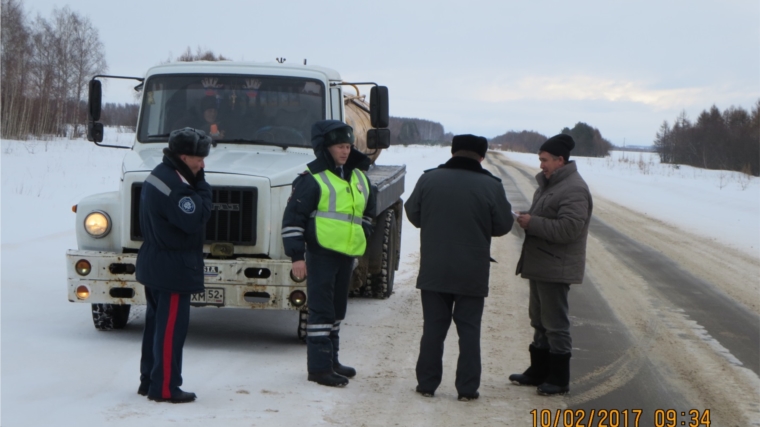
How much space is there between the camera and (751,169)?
4747cm

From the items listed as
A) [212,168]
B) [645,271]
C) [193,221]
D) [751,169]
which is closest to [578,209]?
[193,221]

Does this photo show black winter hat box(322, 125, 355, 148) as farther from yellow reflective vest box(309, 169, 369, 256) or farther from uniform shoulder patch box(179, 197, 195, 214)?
uniform shoulder patch box(179, 197, 195, 214)

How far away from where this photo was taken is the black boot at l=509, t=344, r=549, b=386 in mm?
6254

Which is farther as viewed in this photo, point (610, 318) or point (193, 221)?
point (610, 318)

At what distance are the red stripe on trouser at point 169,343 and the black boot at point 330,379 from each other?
1118mm

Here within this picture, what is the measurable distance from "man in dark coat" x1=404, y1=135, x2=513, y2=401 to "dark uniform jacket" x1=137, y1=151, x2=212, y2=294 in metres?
1.53

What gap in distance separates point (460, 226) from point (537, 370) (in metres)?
1.34

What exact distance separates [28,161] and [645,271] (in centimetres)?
2017

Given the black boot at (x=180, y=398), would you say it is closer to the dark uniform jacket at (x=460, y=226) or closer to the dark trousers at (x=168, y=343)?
the dark trousers at (x=168, y=343)

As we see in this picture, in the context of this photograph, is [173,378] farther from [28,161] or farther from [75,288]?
[28,161]

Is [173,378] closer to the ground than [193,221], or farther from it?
closer to the ground

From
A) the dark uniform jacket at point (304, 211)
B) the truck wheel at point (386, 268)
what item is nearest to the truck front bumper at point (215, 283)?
the dark uniform jacket at point (304, 211)

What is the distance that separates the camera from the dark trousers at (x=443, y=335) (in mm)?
5797

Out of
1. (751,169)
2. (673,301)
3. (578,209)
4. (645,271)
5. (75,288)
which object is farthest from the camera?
(751,169)
